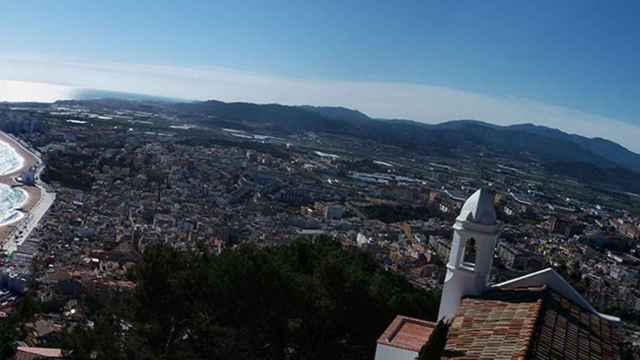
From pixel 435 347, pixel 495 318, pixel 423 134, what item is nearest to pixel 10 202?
pixel 495 318

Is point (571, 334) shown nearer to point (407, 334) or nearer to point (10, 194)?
point (407, 334)

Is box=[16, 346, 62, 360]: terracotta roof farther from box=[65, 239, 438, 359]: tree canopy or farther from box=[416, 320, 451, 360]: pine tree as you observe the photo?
box=[416, 320, 451, 360]: pine tree

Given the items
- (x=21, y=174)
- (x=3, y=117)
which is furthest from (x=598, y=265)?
(x=3, y=117)

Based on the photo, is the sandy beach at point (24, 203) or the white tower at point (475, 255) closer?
the white tower at point (475, 255)

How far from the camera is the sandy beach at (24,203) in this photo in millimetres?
32094

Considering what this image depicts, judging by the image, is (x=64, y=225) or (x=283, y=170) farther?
(x=283, y=170)

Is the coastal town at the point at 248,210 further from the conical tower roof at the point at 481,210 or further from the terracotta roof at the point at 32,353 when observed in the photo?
the terracotta roof at the point at 32,353

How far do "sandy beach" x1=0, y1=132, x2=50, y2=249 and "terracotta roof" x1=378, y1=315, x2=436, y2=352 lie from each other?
2694cm

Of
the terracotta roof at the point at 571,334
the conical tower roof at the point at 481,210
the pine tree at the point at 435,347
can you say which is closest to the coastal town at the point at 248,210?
the conical tower roof at the point at 481,210

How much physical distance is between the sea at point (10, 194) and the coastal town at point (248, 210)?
0.77 metres

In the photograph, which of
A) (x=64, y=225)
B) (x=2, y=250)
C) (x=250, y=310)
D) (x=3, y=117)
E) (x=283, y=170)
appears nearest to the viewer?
(x=250, y=310)

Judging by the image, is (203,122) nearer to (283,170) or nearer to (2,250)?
(283,170)

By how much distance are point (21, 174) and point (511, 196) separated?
162 ft

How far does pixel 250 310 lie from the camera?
8.80m
